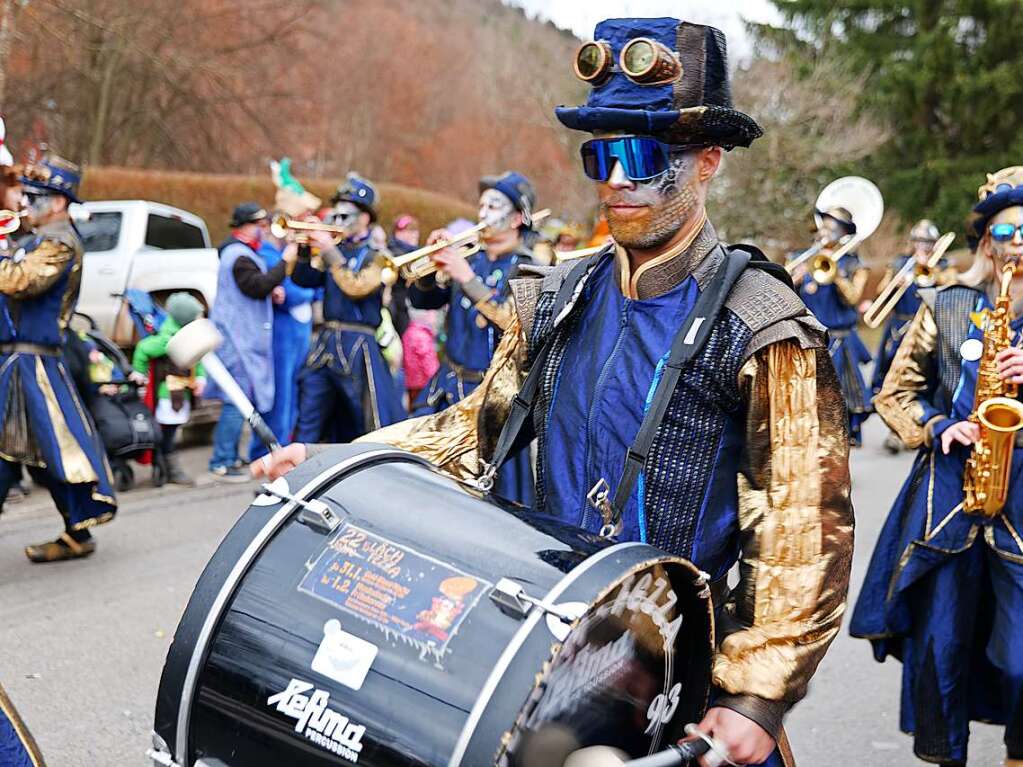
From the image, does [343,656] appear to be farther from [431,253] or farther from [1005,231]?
[431,253]

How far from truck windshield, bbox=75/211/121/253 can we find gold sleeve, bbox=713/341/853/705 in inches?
478

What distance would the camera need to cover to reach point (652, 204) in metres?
2.24

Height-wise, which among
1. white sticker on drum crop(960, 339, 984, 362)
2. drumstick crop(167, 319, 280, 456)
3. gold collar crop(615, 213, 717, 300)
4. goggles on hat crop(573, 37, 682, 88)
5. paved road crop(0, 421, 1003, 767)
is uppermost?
goggles on hat crop(573, 37, 682, 88)

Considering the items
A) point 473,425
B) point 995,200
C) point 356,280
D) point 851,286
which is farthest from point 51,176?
point 851,286

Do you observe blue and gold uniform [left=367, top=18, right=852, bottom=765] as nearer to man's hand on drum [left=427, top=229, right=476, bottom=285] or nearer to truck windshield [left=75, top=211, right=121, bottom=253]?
man's hand on drum [left=427, top=229, right=476, bottom=285]

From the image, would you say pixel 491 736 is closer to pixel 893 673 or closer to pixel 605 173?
pixel 605 173

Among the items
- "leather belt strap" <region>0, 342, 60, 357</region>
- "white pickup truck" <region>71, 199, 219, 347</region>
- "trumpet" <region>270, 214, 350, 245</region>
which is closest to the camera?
"leather belt strap" <region>0, 342, 60, 357</region>

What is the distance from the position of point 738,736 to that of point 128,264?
12.1m

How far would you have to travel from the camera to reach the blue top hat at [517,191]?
673cm

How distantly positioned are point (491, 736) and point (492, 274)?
519 cm

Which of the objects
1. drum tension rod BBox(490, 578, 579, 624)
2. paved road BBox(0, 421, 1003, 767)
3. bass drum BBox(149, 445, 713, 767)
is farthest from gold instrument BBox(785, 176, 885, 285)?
drum tension rod BBox(490, 578, 579, 624)

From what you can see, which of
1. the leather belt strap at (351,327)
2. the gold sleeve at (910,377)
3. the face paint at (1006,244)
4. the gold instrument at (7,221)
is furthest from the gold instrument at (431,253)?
the face paint at (1006,244)

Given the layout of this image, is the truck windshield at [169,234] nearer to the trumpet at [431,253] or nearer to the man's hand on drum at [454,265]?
the trumpet at [431,253]

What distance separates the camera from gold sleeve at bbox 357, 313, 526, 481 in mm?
2508
